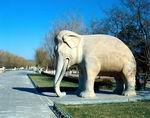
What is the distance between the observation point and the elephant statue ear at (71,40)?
55.5 feet

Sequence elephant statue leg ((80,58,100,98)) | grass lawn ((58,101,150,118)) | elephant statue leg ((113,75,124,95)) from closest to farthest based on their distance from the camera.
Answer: grass lawn ((58,101,150,118)), elephant statue leg ((80,58,100,98)), elephant statue leg ((113,75,124,95))

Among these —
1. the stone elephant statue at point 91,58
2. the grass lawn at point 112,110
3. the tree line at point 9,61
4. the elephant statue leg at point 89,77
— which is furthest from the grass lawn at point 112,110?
the tree line at point 9,61

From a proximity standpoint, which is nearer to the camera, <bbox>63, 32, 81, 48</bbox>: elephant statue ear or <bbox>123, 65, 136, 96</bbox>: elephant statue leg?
<bbox>63, 32, 81, 48</bbox>: elephant statue ear

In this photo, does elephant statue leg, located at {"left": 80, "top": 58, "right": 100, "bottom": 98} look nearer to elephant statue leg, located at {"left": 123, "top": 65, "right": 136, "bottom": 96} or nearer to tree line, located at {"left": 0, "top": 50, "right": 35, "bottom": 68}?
elephant statue leg, located at {"left": 123, "top": 65, "right": 136, "bottom": 96}

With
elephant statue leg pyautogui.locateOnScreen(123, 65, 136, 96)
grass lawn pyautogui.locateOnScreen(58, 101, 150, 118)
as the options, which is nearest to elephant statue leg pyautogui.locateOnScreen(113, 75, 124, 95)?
elephant statue leg pyautogui.locateOnScreen(123, 65, 136, 96)

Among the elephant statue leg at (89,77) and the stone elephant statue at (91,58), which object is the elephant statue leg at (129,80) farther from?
the elephant statue leg at (89,77)

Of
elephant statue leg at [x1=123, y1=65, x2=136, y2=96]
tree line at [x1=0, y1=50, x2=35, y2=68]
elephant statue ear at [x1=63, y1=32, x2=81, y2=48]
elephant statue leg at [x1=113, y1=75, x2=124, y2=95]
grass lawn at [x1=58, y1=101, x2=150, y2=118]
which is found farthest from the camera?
tree line at [x1=0, y1=50, x2=35, y2=68]

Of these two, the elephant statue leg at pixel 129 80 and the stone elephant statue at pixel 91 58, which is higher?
the stone elephant statue at pixel 91 58

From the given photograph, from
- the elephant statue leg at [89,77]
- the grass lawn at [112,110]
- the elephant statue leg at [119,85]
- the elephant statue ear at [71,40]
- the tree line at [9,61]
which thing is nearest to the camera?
the grass lawn at [112,110]

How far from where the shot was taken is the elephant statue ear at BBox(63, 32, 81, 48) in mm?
16922

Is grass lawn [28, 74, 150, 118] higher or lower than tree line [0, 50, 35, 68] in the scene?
lower

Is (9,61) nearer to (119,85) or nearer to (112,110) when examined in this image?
(119,85)

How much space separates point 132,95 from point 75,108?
182 inches

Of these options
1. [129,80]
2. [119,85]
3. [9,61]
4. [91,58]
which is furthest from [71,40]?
[9,61]
